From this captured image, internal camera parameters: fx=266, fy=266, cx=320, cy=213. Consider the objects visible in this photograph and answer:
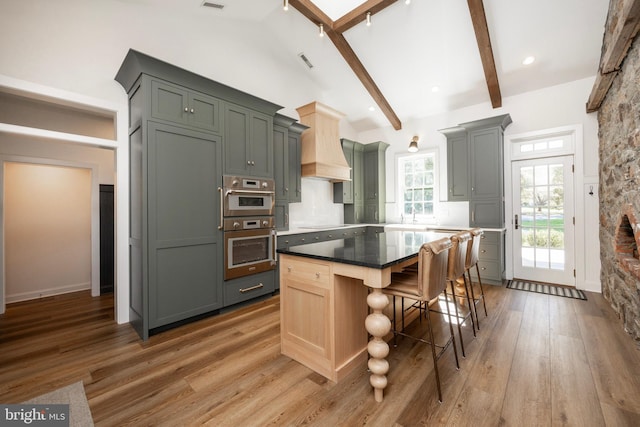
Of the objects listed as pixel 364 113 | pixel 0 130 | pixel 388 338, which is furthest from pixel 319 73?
pixel 388 338

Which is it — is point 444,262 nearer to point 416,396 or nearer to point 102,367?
point 416,396

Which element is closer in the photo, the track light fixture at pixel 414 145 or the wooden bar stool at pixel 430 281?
the wooden bar stool at pixel 430 281

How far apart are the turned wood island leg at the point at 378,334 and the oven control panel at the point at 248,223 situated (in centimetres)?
203

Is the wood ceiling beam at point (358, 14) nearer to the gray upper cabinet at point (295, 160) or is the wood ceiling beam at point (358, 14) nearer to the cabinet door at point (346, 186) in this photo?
the gray upper cabinet at point (295, 160)

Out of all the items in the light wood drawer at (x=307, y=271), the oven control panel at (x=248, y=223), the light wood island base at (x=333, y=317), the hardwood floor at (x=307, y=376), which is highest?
the oven control panel at (x=248, y=223)

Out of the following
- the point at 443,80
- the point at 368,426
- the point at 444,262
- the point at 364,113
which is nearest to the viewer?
the point at 368,426

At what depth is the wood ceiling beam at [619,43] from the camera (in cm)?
188

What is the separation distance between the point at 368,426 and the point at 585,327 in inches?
102

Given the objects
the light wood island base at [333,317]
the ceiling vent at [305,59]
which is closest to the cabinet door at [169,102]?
the light wood island base at [333,317]

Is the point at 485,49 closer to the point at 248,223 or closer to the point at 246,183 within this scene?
the point at 246,183

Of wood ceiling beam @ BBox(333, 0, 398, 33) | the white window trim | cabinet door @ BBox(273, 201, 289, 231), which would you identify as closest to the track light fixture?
the white window trim

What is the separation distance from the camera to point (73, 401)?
1674 mm

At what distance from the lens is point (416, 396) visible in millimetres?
1674

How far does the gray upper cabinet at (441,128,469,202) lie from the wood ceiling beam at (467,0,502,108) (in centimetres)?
67
